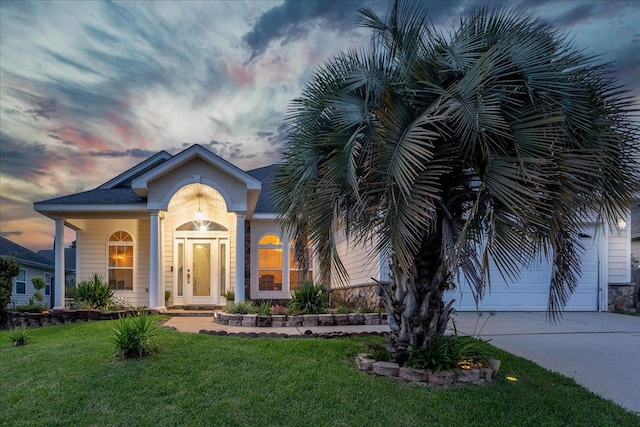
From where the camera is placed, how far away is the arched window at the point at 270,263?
13086mm

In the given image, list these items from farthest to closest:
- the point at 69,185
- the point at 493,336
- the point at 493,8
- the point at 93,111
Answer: the point at 69,185, the point at 93,111, the point at 493,336, the point at 493,8

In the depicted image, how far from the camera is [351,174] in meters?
4.27

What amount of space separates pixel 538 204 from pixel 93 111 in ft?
39.0

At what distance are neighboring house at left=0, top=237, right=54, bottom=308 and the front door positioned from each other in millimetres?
9408

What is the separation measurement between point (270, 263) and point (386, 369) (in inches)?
337

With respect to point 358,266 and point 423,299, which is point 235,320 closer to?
point 358,266

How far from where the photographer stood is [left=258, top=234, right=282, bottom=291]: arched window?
1309 cm

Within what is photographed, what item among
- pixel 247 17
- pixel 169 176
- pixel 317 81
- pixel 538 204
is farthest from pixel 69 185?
pixel 538 204

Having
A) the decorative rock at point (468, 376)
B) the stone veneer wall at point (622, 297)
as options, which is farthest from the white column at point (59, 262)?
the stone veneer wall at point (622, 297)

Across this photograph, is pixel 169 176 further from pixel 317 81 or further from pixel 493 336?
pixel 493 336

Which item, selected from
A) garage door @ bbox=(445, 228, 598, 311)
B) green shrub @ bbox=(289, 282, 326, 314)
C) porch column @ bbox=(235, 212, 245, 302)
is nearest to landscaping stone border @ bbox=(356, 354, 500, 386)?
green shrub @ bbox=(289, 282, 326, 314)

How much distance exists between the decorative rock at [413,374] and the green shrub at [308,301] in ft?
15.2

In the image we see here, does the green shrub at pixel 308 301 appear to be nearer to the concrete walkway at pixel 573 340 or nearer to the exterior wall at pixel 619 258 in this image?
the concrete walkway at pixel 573 340

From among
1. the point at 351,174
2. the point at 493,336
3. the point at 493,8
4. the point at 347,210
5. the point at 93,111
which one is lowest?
the point at 493,336
